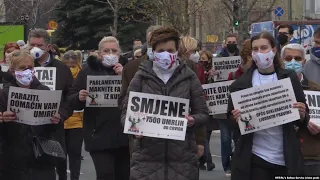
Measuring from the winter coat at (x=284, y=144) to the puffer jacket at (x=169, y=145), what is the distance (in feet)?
1.02

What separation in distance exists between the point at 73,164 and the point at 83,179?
1280 millimetres

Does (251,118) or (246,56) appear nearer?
(251,118)

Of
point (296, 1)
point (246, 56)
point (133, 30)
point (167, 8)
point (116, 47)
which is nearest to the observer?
point (116, 47)

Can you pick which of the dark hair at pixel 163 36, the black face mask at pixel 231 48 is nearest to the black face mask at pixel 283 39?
the black face mask at pixel 231 48

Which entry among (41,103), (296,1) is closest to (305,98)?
(41,103)

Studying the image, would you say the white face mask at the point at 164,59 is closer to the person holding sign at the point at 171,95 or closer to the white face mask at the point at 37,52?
the person holding sign at the point at 171,95

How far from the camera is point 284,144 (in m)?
6.08

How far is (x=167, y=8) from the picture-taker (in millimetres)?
33000

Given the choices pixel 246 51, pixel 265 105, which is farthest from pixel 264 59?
pixel 246 51

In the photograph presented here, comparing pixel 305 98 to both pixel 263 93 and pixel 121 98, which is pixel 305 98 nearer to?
pixel 263 93

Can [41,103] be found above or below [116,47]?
below

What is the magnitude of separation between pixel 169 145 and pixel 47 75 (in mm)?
2850

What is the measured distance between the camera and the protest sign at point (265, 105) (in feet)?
20.3

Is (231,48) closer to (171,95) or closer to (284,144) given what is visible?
(171,95)
